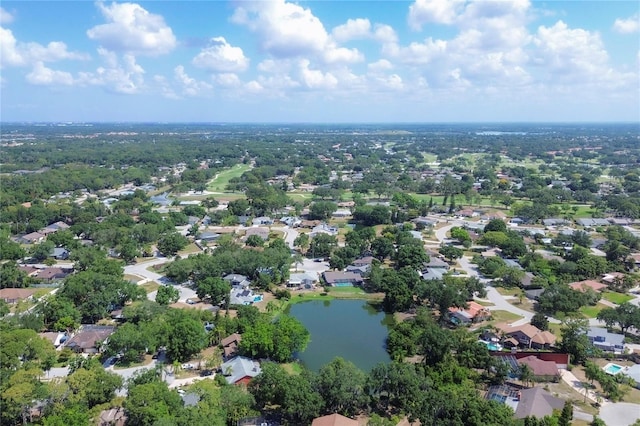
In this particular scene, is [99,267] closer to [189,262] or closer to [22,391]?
[189,262]

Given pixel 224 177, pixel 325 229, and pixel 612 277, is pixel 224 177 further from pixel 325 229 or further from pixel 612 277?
pixel 612 277

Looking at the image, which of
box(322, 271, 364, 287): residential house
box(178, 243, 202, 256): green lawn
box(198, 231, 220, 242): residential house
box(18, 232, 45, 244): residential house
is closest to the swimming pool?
box(322, 271, 364, 287): residential house

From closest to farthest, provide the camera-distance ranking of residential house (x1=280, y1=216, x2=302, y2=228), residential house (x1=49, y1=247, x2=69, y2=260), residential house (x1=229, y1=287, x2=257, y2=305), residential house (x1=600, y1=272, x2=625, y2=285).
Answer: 1. residential house (x1=229, y1=287, x2=257, y2=305)
2. residential house (x1=600, y1=272, x2=625, y2=285)
3. residential house (x1=49, y1=247, x2=69, y2=260)
4. residential house (x1=280, y1=216, x2=302, y2=228)

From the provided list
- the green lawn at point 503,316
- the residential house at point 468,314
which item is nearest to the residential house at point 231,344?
the residential house at point 468,314

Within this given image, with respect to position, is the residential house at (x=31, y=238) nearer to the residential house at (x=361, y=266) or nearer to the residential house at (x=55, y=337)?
the residential house at (x=55, y=337)

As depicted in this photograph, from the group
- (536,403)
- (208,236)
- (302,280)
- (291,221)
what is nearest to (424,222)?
(291,221)

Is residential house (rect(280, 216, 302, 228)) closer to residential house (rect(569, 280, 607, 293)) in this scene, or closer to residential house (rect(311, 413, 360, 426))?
residential house (rect(569, 280, 607, 293))
